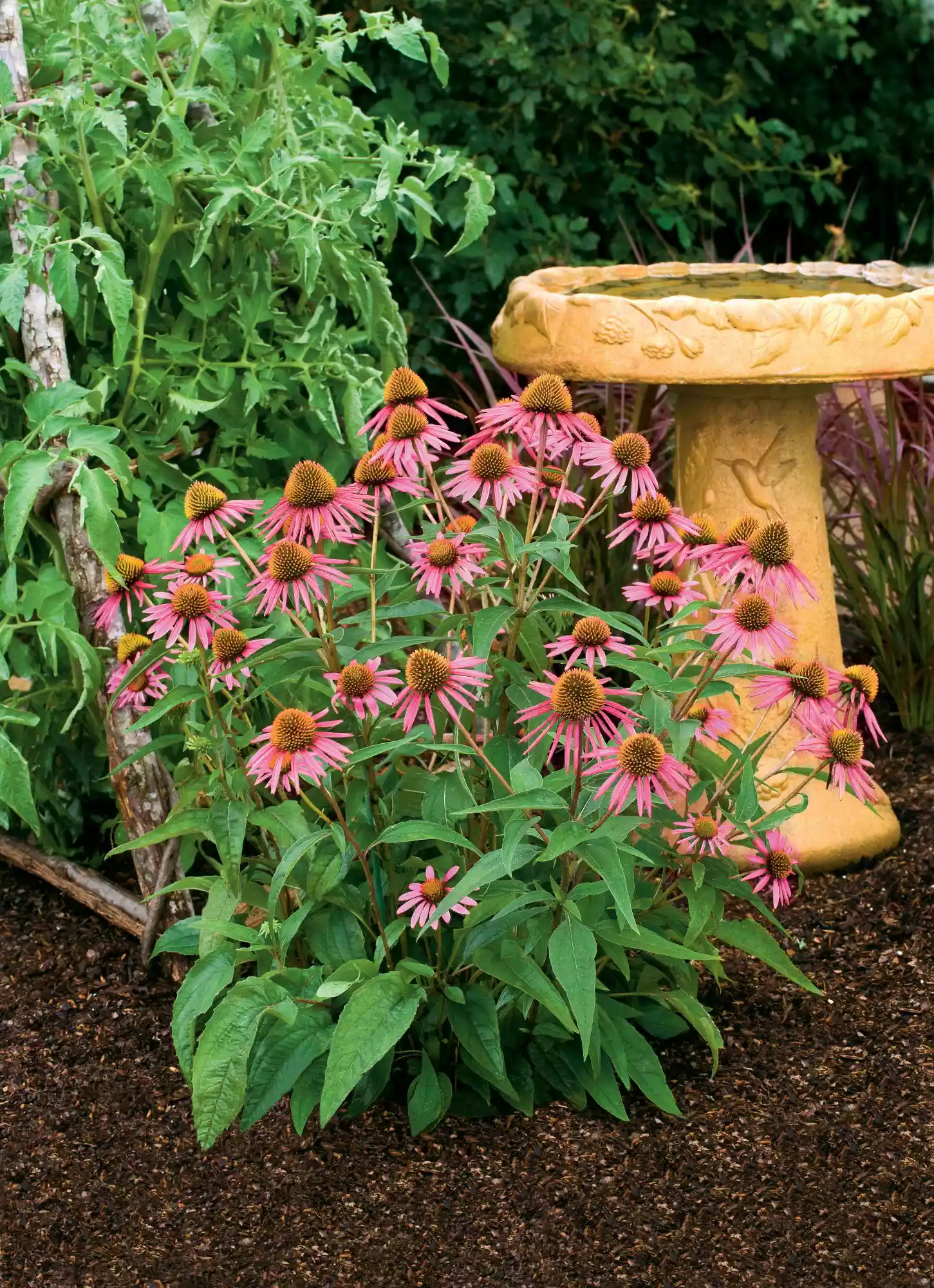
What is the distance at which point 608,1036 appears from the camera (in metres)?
2.03

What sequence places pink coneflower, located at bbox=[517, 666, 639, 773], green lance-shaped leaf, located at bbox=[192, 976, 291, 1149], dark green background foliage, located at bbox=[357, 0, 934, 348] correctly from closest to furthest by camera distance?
1. pink coneflower, located at bbox=[517, 666, 639, 773]
2. green lance-shaped leaf, located at bbox=[192, 976, 291, 1149]
3. dark green background foliage, located at bbox=[357, 0, 934, 348]

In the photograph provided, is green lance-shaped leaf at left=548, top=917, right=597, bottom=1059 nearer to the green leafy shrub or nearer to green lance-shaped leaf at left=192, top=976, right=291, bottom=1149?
green lance-shaped leaf at left=192, top=976, right=291, bottom=1149

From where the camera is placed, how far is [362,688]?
1746 mm

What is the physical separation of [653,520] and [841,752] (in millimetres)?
405

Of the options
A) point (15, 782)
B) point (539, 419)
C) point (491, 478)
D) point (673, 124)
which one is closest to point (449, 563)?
point (491, 478)

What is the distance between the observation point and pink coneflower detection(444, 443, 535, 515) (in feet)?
6.00

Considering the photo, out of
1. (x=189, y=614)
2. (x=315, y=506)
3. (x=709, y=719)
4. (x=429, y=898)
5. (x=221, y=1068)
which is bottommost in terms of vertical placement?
(x=221, y=1068)

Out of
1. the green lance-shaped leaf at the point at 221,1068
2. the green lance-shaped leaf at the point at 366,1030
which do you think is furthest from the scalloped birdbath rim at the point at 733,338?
the green lance-shaped leaf at the point at 221,1068

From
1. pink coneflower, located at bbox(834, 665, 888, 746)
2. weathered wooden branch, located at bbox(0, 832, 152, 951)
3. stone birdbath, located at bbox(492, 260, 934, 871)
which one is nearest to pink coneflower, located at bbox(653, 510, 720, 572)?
pink coneflower, located at bbox(834, 665, 888, 746)

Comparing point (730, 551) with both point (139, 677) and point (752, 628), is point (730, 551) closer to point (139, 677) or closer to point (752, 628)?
point (752, 628)

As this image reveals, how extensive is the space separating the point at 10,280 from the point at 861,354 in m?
1.50

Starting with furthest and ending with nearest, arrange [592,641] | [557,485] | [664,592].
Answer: [557,485]
[664,592]
[592,641]

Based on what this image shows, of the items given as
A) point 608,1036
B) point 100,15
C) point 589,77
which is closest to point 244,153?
point 100,15

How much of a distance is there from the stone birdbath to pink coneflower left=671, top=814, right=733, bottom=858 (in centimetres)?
35
